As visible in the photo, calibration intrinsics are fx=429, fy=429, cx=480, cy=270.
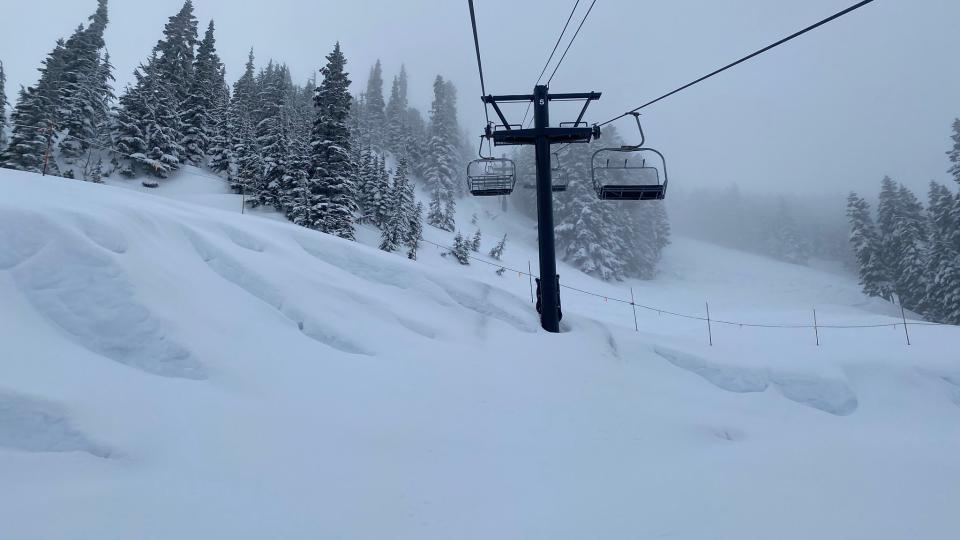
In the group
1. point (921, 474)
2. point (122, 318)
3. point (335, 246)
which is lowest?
point (921, 474)

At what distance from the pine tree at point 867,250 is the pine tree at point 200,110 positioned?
63.4 meters

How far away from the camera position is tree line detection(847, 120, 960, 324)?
33.5m

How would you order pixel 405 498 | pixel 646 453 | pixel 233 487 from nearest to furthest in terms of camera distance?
1. pixel 233 487
2. pixel 405 498
3. pixel 646 453

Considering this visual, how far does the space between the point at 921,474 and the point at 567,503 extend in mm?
5335

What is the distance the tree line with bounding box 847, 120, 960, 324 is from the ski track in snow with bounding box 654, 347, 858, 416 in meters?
36.3

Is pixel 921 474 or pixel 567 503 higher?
pixel 567 503

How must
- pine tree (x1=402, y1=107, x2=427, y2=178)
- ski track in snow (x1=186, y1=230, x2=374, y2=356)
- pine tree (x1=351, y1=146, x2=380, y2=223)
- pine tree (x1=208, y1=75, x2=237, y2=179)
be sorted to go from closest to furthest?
ski track in snow (x1=186, y1=230, x2=374, y2=356)
pine tree (x1=208, y1=75, x2=237, y2=179)
pine tree (x1=351, y1=146, x2=380, y2=223)
pine tree (x1=402, y1=107, x2=427, y2=178)

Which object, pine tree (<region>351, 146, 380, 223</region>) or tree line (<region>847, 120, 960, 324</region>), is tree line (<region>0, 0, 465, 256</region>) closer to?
pine tree (<region>351, 146, 380, 223</region>)

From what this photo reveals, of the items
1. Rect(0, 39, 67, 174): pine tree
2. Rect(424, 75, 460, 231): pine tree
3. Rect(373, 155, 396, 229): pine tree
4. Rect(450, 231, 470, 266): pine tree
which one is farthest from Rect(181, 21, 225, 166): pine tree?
Rect(450, 231, 470, 266): pine tree

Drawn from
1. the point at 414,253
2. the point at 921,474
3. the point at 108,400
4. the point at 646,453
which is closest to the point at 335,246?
the point at 108,400

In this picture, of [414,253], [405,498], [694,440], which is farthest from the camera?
[414,253]

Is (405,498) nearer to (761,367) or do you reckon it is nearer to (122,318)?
(122,318)

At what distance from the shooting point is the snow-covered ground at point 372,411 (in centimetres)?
380

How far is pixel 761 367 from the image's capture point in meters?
9.71
